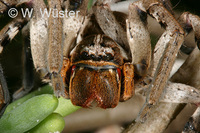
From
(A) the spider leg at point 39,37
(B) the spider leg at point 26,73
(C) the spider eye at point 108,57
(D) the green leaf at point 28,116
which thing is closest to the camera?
(D) the green leaf at point 28,116

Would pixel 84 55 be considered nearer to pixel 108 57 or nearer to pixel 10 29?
pixel 108 57

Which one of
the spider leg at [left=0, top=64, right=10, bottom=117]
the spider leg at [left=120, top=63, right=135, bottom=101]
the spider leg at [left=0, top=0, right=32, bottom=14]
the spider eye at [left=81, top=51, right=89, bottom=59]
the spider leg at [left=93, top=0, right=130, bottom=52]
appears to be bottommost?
the spider leg at [left=0, top=64, right=10, bottom=117]

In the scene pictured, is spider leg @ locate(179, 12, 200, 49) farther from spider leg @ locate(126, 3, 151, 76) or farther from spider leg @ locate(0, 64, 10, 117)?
spider leg @ locate(0, 64, 10, 117)

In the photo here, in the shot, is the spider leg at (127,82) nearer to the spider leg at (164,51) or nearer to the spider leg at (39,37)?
the spider leg at (164,51)

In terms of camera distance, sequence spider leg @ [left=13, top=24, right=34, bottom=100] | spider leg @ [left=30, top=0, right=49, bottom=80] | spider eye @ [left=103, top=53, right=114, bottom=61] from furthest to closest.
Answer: spider leg @ [left=13, top=24, right=34, bottom=100] < spider leg @ [left=30, top=0, right=49, bottom=80] < spider eye @ [left=103, top=53, right=114, bottom=61]

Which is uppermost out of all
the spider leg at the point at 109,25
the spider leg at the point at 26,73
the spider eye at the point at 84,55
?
the spider leg at the point at 109,25

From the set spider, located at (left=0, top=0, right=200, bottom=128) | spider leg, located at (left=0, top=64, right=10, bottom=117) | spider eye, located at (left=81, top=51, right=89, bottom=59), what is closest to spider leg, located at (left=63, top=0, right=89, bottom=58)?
spider, located at (left=0, top=0, right=200, bottom=128)

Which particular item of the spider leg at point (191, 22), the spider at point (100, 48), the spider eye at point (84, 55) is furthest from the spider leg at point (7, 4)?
the spider leg at point (191, 22)

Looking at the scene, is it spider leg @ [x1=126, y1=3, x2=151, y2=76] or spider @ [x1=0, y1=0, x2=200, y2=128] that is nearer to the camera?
spider @ [x1=0, y1=0, x2=200, y2=128]
